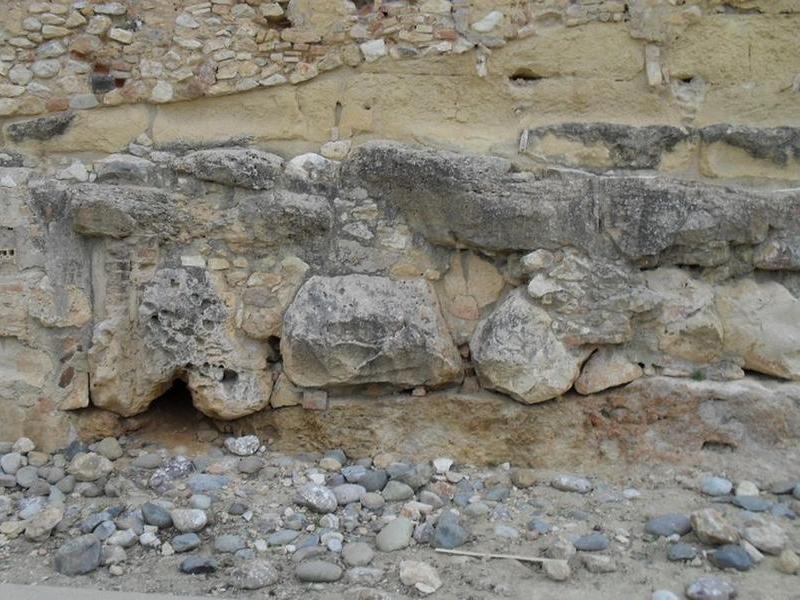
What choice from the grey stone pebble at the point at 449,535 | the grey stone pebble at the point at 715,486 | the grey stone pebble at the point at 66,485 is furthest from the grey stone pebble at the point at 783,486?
the grey stone pebble at the point at 66,485

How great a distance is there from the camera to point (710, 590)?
92.4 inches

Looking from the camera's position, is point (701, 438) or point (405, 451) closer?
point (701, 438)

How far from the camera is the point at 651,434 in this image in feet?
10.4

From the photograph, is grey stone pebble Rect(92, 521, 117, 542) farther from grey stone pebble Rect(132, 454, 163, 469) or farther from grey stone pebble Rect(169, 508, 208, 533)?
grey stone pebble Rect(132, 454, 163, 469)

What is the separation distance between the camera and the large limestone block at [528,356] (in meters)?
3.18

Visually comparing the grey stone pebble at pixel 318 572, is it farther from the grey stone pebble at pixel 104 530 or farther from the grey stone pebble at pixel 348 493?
the grey stone pebble at pixel 104 530

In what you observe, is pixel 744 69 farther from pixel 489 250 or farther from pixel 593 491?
pixel 593 491

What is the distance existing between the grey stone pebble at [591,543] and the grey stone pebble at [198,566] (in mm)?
1214

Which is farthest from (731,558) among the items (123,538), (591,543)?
(123,538)

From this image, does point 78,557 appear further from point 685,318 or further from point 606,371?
point 685,318

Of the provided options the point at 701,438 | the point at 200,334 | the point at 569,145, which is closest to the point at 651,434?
the point at 701,438

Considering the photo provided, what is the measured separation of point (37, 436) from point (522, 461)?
6.87 ft

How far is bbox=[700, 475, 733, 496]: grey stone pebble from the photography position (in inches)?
116

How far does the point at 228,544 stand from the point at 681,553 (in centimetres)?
152
